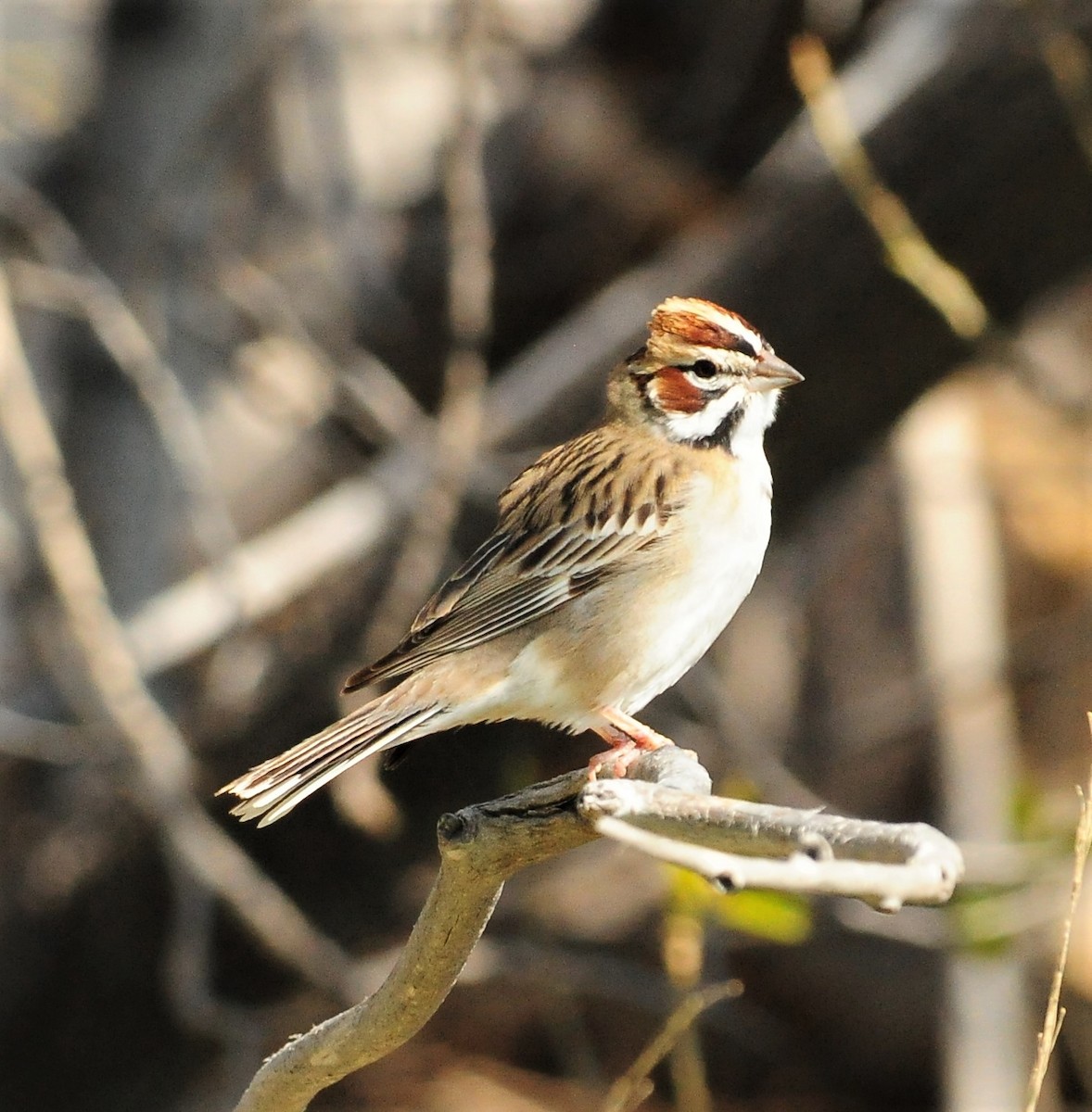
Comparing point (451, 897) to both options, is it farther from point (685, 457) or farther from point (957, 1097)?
point (957, 1097)

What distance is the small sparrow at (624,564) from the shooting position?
3424 mm

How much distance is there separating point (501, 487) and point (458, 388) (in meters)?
0.31

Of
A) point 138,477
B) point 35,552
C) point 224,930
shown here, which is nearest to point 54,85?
point 138,477

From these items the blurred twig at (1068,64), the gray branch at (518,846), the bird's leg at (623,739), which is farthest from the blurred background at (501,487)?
the gray branch at (518,846)

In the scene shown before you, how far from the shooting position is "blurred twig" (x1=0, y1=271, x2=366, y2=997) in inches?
184

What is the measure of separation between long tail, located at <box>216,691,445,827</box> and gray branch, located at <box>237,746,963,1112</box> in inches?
14.0

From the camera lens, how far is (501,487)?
5012 mm

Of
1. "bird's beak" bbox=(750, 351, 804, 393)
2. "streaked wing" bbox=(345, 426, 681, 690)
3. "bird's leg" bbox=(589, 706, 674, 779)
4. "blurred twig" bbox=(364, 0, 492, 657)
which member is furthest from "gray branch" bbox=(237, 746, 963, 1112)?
"blurred twig" bbox=(364, 0, 492, 657)

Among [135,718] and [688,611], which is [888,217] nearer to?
[688,611]

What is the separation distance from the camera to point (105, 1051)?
5508 mm

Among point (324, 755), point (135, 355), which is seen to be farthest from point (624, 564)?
point (135, 355)

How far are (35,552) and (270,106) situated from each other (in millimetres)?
2220

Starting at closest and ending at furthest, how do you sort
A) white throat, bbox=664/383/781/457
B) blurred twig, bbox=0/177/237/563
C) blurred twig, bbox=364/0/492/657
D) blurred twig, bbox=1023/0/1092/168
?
white throat, bbox=664/383/781/457, blurred twig, bbox=1023/0/1092/168, blurred twig, bbox=364/0/492/657, blurred twig, bbox=0/177/237/563

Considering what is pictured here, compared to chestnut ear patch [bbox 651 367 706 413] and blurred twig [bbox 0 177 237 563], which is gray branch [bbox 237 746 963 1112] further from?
blurred twig [bbox 0 177 237 563]
